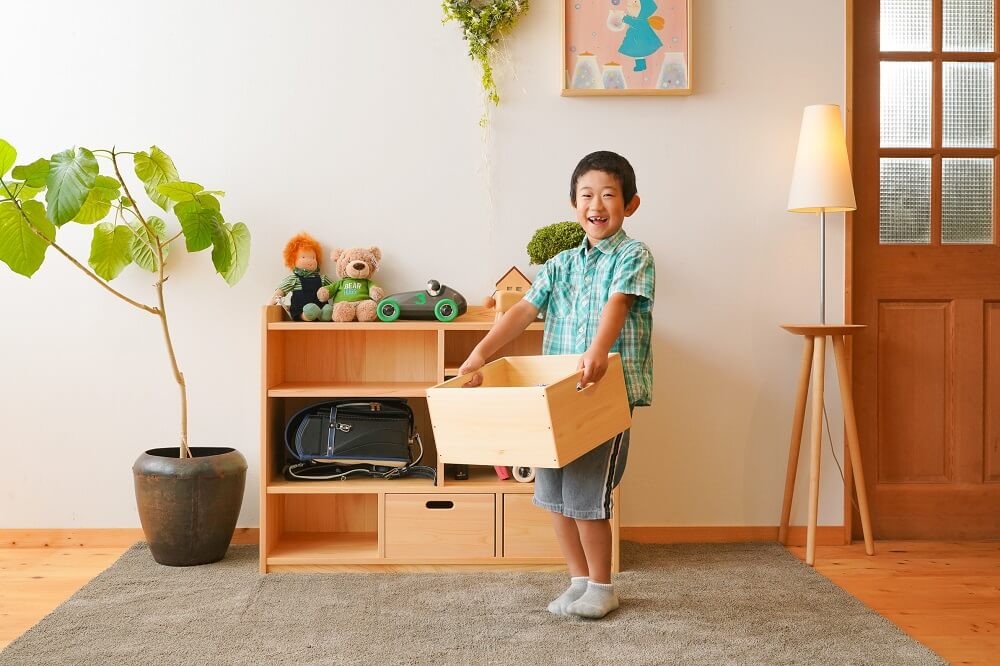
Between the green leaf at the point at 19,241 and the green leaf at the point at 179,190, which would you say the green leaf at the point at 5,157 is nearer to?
the green leaf at the point at 19,241

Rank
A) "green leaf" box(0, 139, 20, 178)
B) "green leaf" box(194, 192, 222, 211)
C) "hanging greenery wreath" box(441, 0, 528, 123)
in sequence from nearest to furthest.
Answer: "green leaf" box(0, 139, 20, 178), "green leaf" box(194, 192, 222, 211), "hanging greenery wreath" box(441, 0, 528, 123)

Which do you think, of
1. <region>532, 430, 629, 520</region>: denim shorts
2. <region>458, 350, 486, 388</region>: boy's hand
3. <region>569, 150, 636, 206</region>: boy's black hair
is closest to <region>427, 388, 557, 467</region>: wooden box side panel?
<region>458, 350, 486, 388</region>: boy's hand

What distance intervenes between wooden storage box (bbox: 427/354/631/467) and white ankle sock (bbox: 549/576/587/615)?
46 cm

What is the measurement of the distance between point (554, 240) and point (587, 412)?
0.86 meters

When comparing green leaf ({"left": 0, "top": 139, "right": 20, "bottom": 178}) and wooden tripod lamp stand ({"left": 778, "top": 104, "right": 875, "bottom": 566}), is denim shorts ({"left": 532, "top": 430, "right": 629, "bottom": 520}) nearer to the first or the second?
wooden tripod lamp stand ({"left": 778, "top": 104, "right": 875, "bottom": 566})

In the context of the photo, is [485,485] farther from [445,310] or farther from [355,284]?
[355,284]

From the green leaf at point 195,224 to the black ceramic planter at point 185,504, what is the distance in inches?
25.0

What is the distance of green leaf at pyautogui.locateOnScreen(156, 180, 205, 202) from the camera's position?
239 centimetres

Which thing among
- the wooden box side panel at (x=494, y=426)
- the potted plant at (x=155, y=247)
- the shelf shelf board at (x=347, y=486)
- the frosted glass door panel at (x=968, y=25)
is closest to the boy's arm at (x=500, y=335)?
the wooden box side panel at (x=494, y=426)

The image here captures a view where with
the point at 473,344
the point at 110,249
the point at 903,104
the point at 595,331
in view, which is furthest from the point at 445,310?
the point at 903,104

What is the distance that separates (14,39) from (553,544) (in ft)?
7.80

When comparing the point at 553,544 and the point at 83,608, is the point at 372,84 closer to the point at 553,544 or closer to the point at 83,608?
the point at 553,544

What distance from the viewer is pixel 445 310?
8.34 feet

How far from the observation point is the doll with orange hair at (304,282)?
2.57 m
